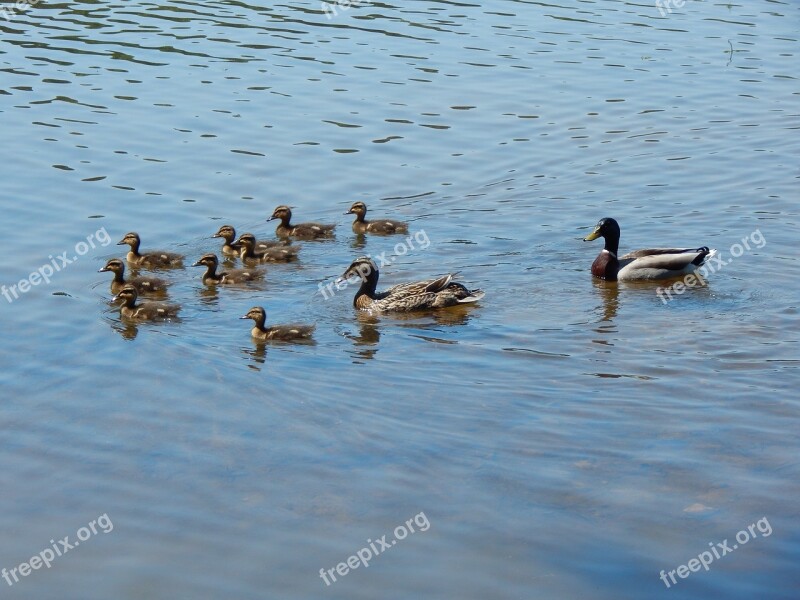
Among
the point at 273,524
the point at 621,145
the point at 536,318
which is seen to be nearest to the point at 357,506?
the point at 273,524

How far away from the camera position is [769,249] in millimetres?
16250

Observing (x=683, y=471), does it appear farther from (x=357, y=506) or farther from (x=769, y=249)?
(x=769, y=249)

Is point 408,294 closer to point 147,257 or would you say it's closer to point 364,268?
point 364,268

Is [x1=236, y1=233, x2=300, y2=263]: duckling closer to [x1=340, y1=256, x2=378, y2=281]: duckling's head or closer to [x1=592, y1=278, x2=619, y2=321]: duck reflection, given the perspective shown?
Answer: [x1=340, y1=256, x2=378, y2=281]: duckling's head

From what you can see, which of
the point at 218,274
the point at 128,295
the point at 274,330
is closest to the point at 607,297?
the point at 274,330

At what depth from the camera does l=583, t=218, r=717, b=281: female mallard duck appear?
1530 cm

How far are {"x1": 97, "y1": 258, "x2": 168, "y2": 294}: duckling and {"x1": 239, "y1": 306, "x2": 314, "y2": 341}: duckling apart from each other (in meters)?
1.94

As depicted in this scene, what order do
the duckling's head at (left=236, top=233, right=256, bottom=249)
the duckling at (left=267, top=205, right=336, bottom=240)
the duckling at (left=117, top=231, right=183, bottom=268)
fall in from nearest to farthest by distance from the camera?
the duckling at (left=117, top=231, right=183, bottom=268) < the duckling's head at (left=236, top=233, right=256, bottom=249) < the duckling at (left=267, top=205, right=336, bottom=240)

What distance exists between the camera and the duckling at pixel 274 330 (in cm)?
1334

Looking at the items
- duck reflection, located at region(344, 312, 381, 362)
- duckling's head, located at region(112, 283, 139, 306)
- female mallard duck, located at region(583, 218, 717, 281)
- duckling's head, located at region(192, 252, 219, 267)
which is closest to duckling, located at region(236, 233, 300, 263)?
duckling's head, located at region(192, 252, 219, 267)

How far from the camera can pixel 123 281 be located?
14938 mm

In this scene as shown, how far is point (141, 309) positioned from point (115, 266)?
131cm

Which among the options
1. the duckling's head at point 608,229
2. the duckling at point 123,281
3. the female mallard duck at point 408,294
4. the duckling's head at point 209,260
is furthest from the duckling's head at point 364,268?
the duckling's head at point 608,229

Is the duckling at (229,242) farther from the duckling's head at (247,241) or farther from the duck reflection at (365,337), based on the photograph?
the duck reflection at (365,337)
